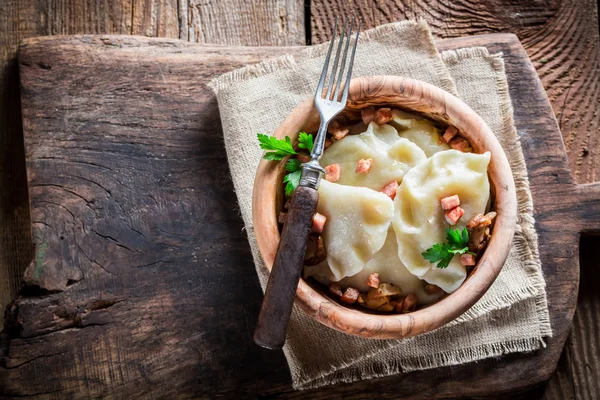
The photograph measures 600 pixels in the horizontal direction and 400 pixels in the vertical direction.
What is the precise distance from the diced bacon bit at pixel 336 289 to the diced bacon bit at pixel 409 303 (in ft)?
0.58

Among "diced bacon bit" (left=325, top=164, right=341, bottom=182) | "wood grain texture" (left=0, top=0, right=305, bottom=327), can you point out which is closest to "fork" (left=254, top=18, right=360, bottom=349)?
"diced bacon bit" (left=325, top=164, right=341, bottom=182)

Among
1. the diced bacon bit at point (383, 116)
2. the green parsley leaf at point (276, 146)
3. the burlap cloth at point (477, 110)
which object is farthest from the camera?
the burlap cloth at point (477, 110)

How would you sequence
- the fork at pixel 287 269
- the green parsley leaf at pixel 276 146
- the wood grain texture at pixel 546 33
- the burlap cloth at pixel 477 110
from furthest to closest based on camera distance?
the wood grain texture at pixel 546 33
the burlap cloth at pixel 477 110
the green parsley leaf at pixel 276 146
the fork at pixel 287 269

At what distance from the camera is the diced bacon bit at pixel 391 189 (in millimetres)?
1675

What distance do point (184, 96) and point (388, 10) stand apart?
0.83 metres

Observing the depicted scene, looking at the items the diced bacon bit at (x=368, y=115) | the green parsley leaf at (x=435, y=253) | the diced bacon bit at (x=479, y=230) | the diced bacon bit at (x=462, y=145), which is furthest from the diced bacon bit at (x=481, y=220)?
the diced bacon bit at (x=368, y=115)

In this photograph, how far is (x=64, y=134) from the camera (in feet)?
6.65

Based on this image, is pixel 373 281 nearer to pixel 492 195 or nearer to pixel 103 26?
pixel 492 195

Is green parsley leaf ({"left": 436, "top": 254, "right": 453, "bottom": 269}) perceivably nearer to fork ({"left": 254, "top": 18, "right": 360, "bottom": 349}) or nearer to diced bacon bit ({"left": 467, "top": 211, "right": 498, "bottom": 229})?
diced bacon bit ({"left": 467, "top": 211, "right": 498, "bottom": 229})

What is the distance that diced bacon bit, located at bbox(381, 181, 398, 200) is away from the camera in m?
1.67

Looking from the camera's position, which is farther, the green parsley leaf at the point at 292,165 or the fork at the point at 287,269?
the green parsley leaf at the point at 292,165

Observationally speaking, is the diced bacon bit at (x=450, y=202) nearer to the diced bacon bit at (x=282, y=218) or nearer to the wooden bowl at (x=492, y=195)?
the wooden bowl at (x=492, y=195)

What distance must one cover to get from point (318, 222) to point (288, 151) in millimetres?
215

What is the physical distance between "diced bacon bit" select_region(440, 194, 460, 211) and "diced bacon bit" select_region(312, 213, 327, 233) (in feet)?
1.07
